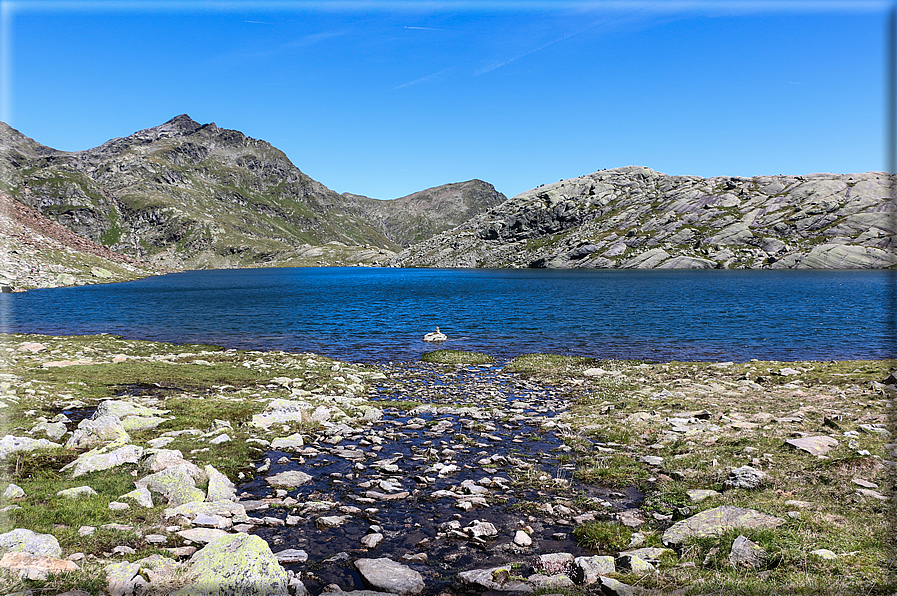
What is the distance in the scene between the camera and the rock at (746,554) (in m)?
9.09

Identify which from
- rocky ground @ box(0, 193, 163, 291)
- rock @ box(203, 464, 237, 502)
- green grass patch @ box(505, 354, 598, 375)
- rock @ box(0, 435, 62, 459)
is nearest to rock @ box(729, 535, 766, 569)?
rock @ box(203, 464, 237, 502)

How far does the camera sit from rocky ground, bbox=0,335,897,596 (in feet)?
29.9

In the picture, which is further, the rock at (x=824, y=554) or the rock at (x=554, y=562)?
the rock at (x=554, y=562)

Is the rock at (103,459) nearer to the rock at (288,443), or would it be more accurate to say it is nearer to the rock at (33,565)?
the rock at (288,443)

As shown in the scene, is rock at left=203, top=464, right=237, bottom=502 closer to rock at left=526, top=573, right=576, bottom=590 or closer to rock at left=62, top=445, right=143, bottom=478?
rock at left=62, top=445, right=143, bottom=478

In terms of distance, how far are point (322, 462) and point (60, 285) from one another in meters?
140

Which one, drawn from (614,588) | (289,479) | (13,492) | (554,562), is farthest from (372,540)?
(13,492)

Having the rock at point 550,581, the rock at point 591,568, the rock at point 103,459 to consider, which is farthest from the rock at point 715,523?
the rock at point 103,459

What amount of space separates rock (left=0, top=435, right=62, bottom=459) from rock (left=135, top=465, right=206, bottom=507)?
5073mm

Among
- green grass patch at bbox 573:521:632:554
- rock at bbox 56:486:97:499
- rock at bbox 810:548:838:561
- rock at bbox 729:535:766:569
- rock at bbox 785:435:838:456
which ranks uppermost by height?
rock at bbox 56:486:97:499

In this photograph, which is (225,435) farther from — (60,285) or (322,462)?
(60,285)

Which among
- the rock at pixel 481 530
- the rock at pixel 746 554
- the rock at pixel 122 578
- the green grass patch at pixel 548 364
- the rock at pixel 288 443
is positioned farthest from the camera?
the green grass patch at pixel 548 364

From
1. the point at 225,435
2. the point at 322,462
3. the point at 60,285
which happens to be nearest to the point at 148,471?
the point at 225,435

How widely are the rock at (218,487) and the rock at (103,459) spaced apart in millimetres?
2550
